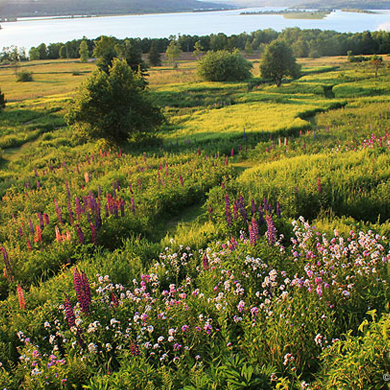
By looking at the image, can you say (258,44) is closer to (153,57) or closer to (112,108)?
(153,57)

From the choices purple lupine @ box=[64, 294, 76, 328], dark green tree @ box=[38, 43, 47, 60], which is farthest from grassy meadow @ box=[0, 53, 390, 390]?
dark green tree @ box=[38, 43, 47, 60]

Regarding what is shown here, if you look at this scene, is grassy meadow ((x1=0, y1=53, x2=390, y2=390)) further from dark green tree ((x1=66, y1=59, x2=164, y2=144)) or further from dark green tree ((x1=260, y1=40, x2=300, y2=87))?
dark green tree ((x1=260, y1=40, x2=300, y2=87))

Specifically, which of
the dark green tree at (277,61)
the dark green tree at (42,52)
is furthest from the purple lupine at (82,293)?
the dark green tree at (42,52)

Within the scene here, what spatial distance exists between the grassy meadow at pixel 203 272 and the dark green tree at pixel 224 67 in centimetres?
4577

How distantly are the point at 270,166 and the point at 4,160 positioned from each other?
1805cm

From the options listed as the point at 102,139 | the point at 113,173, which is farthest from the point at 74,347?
the point at 102,139

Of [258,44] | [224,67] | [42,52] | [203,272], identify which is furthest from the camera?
[258,44]

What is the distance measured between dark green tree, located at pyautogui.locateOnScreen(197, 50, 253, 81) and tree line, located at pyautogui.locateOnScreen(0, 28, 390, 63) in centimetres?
3892

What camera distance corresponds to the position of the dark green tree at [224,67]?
62656 millimetres

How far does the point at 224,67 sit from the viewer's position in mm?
62594

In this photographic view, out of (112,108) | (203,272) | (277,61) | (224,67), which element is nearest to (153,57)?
(224,67)

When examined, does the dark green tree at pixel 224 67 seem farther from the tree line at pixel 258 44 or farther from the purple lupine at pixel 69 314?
the purple lupine at pixel 69 314

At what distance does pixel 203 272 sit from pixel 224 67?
61.0 metres

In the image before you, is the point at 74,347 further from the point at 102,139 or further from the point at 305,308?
the point at 102,139
